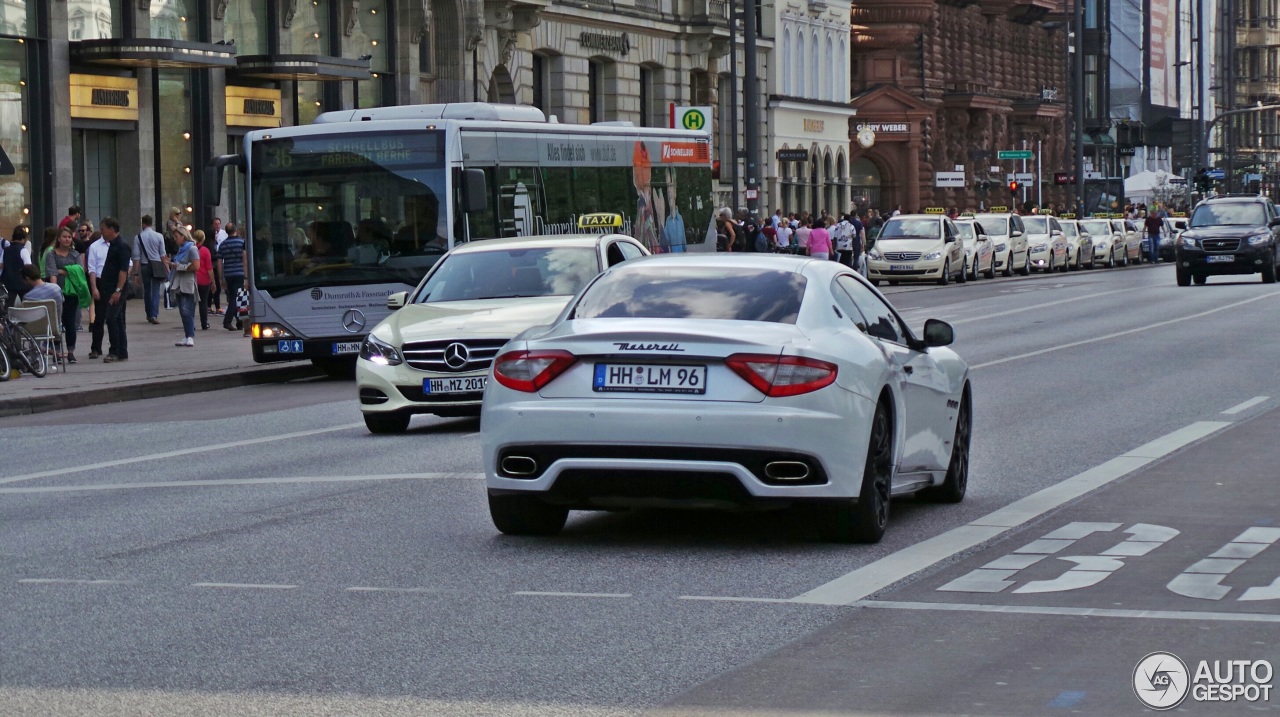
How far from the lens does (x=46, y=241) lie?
27.4 m

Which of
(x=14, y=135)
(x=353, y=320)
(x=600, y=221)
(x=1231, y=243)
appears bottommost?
(x=353, y=320)

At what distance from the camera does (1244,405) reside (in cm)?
1772

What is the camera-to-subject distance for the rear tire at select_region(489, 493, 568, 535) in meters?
10.3

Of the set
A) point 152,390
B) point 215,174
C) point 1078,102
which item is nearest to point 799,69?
point 1078,102

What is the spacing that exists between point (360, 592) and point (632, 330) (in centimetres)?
184

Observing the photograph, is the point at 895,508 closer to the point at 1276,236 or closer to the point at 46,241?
the point at 46,241

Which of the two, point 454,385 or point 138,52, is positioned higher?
point 138,52

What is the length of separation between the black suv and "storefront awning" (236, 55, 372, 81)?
17820mm

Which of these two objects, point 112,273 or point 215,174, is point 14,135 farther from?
point 215,174

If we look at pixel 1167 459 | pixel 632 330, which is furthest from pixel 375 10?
pixel 632 330

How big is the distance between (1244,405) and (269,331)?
11062 mm

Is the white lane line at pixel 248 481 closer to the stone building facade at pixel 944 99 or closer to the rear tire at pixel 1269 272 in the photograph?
the rear tire at pixel 1269 272

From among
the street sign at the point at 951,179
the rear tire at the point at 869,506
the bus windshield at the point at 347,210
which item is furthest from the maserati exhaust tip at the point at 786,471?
the street sign at the point at 951,179

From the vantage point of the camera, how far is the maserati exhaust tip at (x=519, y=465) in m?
9.89
